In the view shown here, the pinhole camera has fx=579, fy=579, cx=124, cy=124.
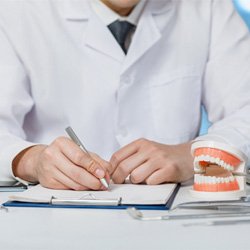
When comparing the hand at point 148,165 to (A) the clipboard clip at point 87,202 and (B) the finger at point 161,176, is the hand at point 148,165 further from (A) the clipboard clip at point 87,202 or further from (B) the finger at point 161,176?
(A) the clipboard clip at point 87,202

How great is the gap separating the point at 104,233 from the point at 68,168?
0.27 meters

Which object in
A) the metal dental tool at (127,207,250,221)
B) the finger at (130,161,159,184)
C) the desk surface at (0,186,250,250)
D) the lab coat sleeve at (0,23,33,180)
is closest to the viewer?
the desk surface at (0,186,250,250)

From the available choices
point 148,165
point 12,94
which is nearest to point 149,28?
point 12,94

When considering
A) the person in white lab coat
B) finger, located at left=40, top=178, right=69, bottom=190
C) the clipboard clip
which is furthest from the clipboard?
the person in white lab coat

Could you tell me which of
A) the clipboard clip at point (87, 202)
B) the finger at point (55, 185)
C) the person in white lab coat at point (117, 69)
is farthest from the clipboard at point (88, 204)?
the person in white lab coat at point (117, 69)

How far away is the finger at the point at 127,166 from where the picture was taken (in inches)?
36.3

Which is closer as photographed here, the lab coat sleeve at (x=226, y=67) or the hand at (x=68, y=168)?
the hand at (x=68, y=168)

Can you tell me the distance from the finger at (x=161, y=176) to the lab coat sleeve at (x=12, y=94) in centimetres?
28

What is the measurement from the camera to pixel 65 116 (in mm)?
1264

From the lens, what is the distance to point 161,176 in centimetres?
92

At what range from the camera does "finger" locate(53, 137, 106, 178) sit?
85cm

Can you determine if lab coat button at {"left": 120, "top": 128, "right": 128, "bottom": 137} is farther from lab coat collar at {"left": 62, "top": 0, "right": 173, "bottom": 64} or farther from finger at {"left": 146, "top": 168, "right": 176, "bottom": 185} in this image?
finger at {"left": 146, "top": 168, "right": 176, "bottom": 185}

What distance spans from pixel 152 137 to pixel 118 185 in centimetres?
40

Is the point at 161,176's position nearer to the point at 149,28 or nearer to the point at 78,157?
the point at 78,157
